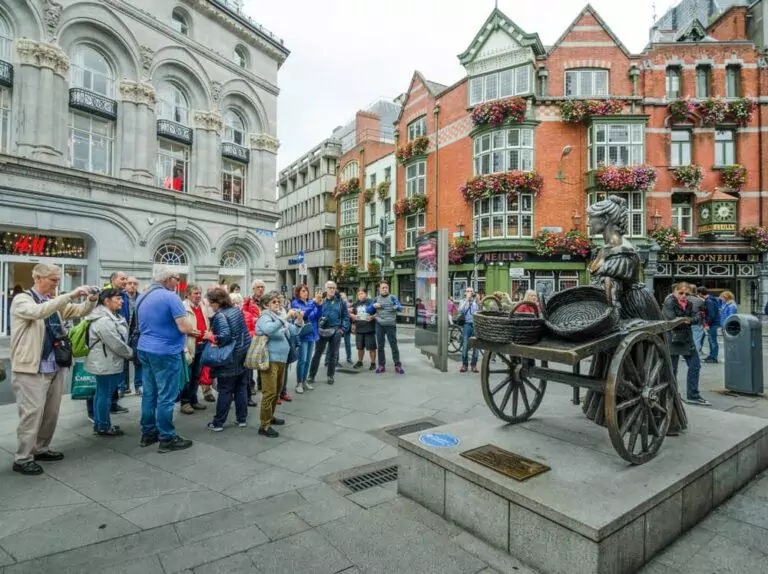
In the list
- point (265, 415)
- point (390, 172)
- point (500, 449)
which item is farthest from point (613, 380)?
point (390, 172)

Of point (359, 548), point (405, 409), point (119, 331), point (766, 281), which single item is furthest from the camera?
point (766, 281)

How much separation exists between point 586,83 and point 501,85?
14.2ft

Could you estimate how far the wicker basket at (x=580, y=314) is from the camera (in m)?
3.38

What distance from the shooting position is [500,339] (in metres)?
3.61

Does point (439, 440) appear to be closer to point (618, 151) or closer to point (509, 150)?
point (509, 150)

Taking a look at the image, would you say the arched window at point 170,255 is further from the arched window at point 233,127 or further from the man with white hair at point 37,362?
the man with white hair at point 37,362

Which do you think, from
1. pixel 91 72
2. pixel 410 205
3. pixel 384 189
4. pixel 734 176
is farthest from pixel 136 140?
pixel 734 176

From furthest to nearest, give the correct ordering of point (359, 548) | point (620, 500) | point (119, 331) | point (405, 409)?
1. point (405, 409)
2. point (119, 331)
3. point (359, 548)
4. point (620, 500)

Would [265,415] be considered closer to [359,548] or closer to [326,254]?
[359,548]

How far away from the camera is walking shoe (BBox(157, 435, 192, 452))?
15.6 ft

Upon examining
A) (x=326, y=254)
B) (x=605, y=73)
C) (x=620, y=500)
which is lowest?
(x=620, y=500)

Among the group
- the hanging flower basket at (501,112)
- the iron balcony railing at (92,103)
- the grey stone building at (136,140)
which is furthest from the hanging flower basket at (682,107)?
the iron balcony railing at (92,103)

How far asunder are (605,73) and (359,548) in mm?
26448

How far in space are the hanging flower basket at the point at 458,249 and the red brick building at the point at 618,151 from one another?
340mm
